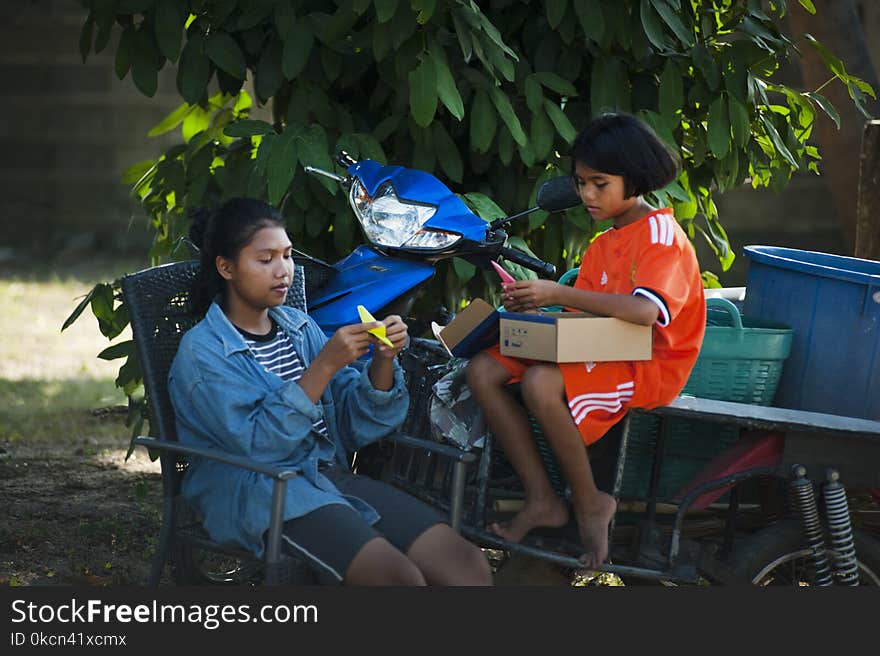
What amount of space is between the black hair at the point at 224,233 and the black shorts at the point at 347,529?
1.93 ft

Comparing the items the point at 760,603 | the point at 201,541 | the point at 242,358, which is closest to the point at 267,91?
the point at 242,358

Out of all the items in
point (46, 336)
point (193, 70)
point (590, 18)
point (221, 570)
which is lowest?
point (221, 570)

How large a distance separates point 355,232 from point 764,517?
5.49 feet

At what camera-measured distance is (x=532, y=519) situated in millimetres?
3281

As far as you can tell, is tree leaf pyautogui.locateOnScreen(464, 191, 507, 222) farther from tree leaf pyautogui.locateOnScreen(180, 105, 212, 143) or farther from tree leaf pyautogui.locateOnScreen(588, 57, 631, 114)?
tree leaf pyautogui.locateOnScreen(180, 105, 212, 143)

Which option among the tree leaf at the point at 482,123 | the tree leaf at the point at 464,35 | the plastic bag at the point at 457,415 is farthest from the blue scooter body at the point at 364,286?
the tree leaf at the point at 464,35

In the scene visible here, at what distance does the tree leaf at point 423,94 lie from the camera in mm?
3756

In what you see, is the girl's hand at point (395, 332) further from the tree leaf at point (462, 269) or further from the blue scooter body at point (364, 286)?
the tree leaf at point (462, 269)

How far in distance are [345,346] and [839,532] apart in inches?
52.0

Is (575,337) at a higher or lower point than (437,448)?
higher

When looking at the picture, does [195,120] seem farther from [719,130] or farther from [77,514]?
[719,130]

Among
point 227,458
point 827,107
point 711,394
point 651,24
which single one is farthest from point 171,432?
point 827,107

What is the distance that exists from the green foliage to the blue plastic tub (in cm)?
69

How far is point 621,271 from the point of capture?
10.8ft
